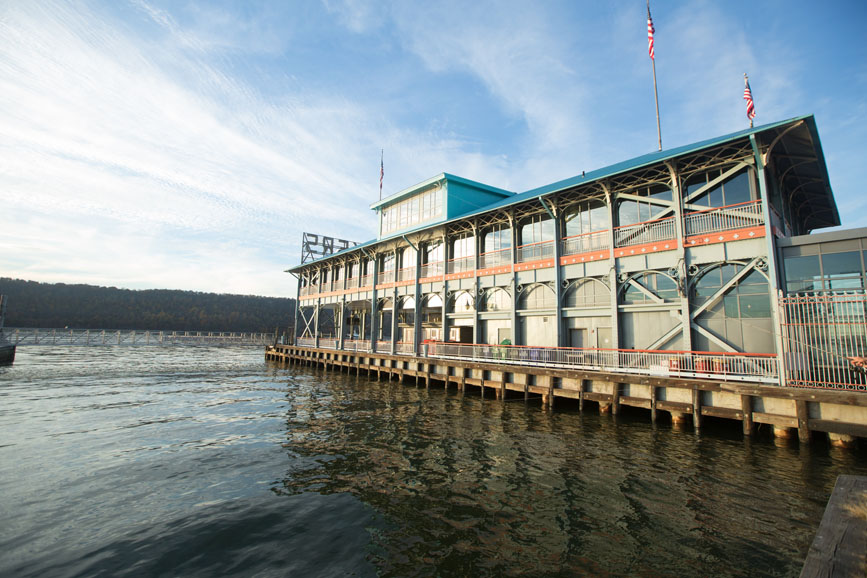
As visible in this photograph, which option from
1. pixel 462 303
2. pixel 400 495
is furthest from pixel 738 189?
pixel 400 495

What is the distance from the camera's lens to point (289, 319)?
129875 mm

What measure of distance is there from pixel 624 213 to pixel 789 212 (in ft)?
26.7

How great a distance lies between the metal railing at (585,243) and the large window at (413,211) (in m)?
10.9

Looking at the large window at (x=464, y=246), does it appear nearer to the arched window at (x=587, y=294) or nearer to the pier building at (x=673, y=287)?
the pier building at (x=673, y=287)

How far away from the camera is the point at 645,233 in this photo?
58.9 feet

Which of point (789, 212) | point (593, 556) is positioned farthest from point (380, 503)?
point (789, 212)

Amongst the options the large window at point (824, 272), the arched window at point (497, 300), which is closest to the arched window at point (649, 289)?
the large window at point (824, 272)

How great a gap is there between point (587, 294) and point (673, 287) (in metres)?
3.93

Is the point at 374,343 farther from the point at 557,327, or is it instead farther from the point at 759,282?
the point at 759,282

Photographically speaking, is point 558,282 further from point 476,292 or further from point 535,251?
point 476,292

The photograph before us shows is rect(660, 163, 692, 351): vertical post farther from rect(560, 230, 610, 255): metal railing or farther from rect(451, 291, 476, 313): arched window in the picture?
rect(451, 291, 476, 313): arched window

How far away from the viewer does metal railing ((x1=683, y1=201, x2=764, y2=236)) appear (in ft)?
49.8

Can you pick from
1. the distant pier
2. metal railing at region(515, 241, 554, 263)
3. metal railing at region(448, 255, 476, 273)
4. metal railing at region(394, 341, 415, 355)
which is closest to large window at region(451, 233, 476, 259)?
metal railing at region(448, 255, 476, 273)

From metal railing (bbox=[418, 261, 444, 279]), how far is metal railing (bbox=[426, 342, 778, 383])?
23.9ft
